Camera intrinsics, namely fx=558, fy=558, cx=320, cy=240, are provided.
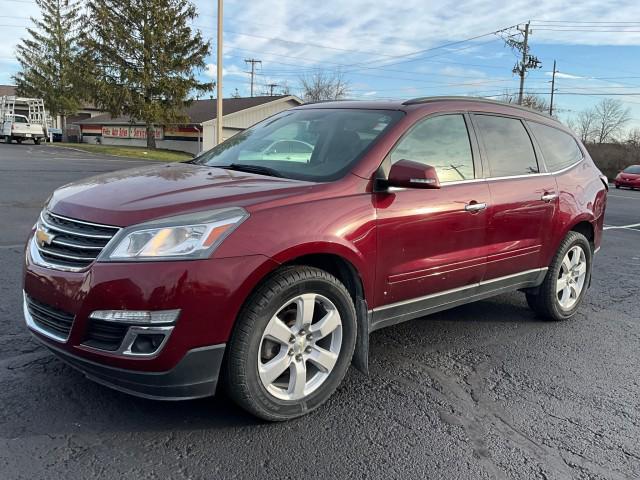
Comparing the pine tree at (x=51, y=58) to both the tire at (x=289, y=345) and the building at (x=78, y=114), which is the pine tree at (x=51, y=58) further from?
the tire at (x=289, y=345)

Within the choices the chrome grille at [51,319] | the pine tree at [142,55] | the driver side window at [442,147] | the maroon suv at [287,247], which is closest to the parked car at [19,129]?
the pine tree at [142,55]

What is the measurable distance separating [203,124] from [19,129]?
1225 centimetres

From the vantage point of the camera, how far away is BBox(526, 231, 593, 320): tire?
485 centimetres

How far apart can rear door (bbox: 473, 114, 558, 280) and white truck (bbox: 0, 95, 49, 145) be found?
3956 cm

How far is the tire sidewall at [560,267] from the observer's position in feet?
15.9

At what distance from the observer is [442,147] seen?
392 cm

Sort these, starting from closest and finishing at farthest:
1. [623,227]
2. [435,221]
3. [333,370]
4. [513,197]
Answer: [333,370]
[435,221]
[513,197]
[623,227]

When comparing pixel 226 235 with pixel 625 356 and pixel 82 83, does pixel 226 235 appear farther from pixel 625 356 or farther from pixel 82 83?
pixel 82 83

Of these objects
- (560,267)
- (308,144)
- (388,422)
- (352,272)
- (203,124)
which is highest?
(203,124)

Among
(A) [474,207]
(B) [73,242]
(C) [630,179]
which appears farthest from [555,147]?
(C) [630,179]

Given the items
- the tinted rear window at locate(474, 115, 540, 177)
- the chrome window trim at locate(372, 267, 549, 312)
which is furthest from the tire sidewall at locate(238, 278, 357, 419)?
the tinted rear window at locate(474, 115, 540, 177)

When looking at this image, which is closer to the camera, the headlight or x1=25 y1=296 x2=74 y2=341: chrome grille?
the headlight

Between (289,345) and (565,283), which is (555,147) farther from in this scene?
(289,345)

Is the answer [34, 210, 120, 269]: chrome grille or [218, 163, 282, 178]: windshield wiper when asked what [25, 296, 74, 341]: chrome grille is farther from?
[218, 163, 282, 178]: windshield wiper
